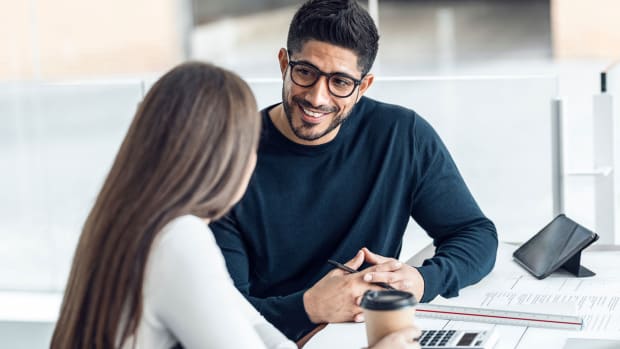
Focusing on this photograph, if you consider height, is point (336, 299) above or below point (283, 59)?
below

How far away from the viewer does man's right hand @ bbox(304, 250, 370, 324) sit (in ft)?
5.96

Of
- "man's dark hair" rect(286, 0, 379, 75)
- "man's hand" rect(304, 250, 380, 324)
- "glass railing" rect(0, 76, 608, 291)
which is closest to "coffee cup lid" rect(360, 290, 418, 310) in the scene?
"man's hand" rect(304, 250, 380, 324)

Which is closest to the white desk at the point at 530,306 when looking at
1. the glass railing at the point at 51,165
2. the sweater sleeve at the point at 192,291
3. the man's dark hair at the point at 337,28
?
the sweater sleeve at the point at 192,291

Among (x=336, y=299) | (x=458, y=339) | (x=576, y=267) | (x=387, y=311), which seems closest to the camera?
(x=387, y=311)

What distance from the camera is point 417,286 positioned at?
1919 millimetres

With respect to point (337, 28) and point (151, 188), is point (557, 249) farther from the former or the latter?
point (151, 188)

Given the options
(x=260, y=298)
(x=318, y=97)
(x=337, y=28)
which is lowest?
(x=260, y=298)

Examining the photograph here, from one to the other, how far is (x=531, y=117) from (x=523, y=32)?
1203 centimetres

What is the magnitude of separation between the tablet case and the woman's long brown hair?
0.86 meters

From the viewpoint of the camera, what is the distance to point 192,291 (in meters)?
1.30

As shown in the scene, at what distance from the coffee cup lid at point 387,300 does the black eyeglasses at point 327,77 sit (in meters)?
0.68

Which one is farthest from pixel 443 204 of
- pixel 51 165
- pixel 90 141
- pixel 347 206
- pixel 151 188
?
pixel 51 165

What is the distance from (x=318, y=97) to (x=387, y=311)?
2.29 feet

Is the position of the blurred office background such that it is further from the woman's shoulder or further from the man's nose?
the woman's shoulder
